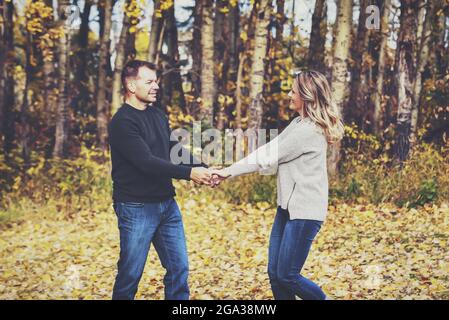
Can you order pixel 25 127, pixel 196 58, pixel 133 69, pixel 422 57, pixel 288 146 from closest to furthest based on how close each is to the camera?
pixel 288 146 < pixel 133 69 < pixel 422 57 < pixel 25 127 < pixel 196 58

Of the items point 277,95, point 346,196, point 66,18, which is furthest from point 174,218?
point 66,18

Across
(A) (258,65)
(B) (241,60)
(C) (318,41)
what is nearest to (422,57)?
(C) (318,41)

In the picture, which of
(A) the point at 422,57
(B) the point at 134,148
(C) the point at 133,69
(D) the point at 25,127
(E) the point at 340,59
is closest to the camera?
(B) the point at 134,148

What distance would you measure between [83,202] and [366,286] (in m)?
4.81

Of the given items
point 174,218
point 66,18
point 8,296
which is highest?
point 66,18

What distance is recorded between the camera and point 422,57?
29.6 feet

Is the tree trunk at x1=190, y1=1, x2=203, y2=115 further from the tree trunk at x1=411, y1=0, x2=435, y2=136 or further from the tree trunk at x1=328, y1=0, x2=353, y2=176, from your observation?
the tree trunk at x1=411, y1=0, x2=435, y2=136

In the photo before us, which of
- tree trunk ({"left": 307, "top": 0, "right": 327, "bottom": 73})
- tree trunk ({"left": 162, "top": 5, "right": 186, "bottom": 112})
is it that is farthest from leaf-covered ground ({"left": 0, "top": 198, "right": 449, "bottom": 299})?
tree trunk ({"left": 307, "top": 0, "right": 327, "bottom": 73})

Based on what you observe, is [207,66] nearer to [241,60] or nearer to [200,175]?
[241,60]

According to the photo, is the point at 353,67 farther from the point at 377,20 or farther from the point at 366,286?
the point at 366,286

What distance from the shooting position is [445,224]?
6488 millimetres

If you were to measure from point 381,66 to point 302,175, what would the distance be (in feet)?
23.1

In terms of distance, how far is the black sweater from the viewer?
406 cm

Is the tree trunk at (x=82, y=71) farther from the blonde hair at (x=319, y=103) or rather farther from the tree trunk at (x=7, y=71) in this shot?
the blonde hair at (x=319, y=103)
